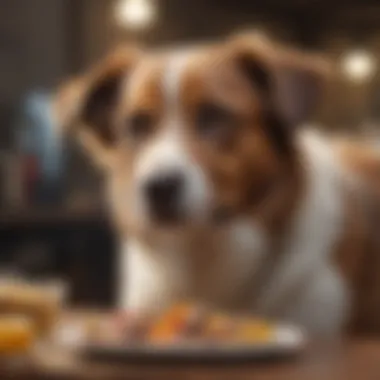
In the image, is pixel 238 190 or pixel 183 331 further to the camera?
pixel 238 190

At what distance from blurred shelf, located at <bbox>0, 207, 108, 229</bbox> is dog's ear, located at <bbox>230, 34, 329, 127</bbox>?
0.26 meters

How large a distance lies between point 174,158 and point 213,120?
7 centimetres

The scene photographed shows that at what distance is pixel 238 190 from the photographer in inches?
52.6

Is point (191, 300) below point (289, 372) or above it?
above

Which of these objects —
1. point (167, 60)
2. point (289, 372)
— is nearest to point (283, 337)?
point (289, 372)

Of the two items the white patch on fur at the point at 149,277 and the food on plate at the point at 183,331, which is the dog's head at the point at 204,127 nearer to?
the white patch on fur at the point at 149,277

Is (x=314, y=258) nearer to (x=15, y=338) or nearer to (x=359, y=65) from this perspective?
(x=359, y=65)

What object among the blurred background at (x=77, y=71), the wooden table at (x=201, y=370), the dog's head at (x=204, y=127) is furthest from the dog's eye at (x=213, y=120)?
the wooden table at (x=201, y=370)

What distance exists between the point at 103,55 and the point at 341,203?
1.15ft

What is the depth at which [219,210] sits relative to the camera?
4.43ft

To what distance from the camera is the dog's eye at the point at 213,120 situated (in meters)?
1.34

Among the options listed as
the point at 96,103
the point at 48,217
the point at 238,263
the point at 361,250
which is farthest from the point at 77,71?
the point at 361,250

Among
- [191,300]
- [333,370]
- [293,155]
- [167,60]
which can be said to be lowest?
[333,370]

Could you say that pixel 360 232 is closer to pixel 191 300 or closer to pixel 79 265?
pixel 191 300
